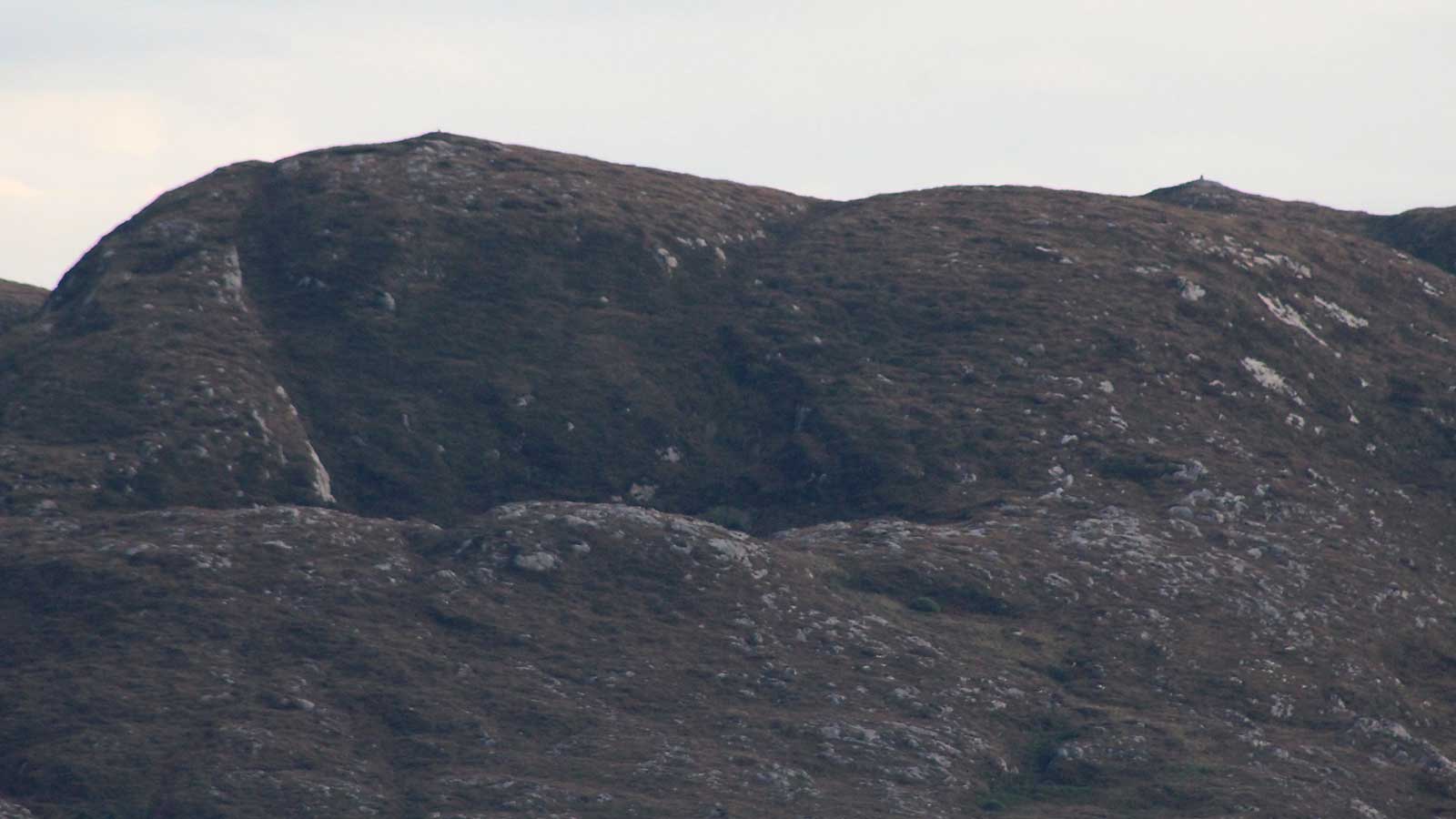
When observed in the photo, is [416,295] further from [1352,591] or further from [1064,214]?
[1352,591]

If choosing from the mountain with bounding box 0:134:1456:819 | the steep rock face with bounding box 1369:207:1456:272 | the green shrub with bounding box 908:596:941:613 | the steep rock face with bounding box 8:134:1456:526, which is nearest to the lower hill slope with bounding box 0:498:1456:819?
the mountain with bounding box 0:134:1456:819

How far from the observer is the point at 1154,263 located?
71562mm

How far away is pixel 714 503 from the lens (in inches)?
2424

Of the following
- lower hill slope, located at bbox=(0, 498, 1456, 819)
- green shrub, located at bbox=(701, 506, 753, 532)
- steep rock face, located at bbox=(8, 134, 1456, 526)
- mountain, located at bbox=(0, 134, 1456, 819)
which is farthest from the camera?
green shrub, located at bbox=(701, 506, 753, 532)

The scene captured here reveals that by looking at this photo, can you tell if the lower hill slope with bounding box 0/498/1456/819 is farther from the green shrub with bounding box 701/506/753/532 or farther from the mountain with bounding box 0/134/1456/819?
the green shrub with bounding box 701/506/753/532

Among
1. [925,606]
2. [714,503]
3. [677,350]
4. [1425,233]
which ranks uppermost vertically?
[1425,233]

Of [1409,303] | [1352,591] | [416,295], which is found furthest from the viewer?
[1409,303]

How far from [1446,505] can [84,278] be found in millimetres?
54511

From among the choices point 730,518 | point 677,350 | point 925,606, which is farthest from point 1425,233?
point 925,606

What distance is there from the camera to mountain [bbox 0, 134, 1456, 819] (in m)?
42.2

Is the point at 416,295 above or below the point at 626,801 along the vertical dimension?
above

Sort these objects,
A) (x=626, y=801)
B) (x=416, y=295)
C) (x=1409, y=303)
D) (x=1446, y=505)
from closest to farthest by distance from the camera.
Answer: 1. (x=626, y=801)
2. (x=1446, y=505)
3. (x=416, y=295)
4. (x=1409, y=303)

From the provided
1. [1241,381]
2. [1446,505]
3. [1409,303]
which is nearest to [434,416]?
[1241,381]

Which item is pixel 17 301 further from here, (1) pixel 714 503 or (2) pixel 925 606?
(2) pixel 925 606
